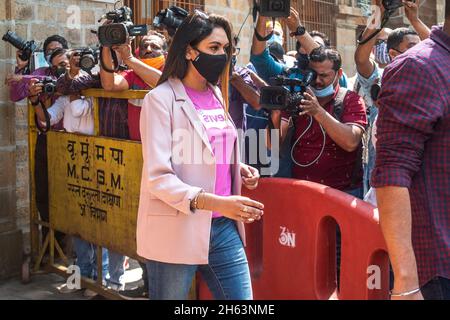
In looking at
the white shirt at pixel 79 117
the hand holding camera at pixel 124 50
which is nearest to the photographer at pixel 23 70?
the white shirt at pixel 79 117

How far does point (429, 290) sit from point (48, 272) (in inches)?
151

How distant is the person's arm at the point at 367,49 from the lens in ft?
12.8

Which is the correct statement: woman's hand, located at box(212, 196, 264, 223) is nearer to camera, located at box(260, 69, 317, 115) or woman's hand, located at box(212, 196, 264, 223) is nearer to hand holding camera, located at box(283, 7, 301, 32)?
camera, located at box(260, 69, 317, 115)

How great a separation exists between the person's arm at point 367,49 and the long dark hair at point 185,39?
140 cm

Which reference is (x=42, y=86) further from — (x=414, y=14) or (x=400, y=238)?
(x=400, y=238)

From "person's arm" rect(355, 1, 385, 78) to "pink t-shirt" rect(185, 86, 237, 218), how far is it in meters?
1.45

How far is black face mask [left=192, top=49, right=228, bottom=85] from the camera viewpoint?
2.86 meters

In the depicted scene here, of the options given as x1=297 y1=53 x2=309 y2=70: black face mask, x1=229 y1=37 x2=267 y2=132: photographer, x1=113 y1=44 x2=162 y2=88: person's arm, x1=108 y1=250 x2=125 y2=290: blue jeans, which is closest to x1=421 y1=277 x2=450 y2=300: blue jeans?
x1=297 y1=53 x2=309 y2=70: black face mask

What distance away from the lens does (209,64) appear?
2.86 m

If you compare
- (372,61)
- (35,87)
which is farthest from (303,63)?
(35,87)

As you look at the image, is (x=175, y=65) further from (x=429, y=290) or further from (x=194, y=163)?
(x=429, y=290)

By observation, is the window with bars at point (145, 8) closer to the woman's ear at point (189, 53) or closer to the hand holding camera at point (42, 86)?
the hand holding camera at point (42, 86)

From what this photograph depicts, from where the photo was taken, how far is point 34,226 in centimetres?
528

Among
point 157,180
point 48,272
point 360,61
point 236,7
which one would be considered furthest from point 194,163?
point 236,7
